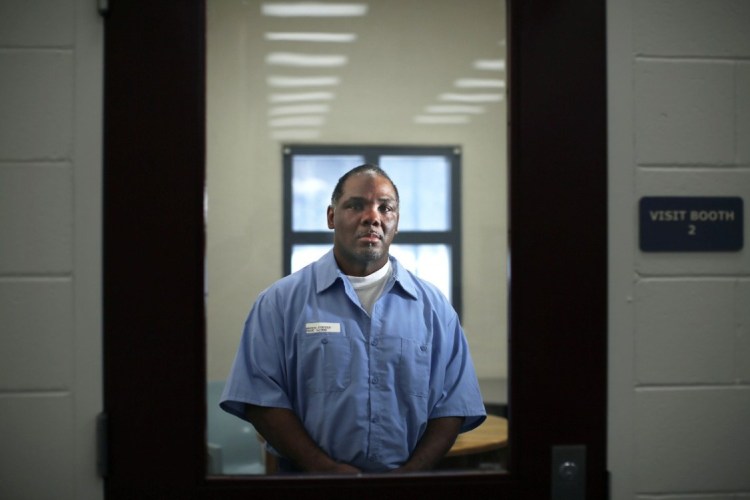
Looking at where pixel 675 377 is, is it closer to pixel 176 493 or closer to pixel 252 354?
pixel 176 493

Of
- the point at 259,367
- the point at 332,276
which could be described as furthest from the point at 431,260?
the point at 259,367

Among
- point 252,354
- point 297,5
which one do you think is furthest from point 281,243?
point 252,354

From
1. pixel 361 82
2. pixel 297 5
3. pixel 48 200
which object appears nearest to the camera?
pixel 48 200

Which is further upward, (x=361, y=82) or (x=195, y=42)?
(x=361, y=82)

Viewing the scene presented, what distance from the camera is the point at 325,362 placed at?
6.42 ft

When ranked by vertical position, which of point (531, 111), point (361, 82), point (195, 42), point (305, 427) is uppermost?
point (361, 82)

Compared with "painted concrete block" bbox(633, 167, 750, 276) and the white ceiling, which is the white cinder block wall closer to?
"painted concrete block" bbox(633, 167, 750, 276)

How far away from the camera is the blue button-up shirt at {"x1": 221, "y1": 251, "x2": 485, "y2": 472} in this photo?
1.89 metres

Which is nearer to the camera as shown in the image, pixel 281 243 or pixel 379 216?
pixel 379 216

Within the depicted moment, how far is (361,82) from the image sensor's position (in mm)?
3844

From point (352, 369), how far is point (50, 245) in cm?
102

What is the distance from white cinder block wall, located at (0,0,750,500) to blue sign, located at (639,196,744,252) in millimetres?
17

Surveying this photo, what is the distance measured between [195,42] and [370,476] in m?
0.85

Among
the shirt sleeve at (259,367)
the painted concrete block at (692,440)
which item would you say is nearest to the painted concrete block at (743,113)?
the painted concrete block at (692,440)
